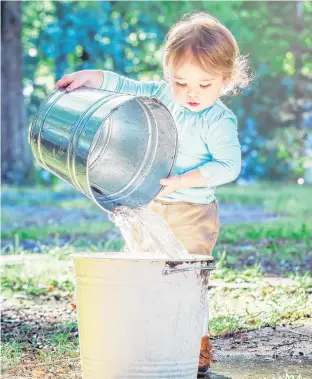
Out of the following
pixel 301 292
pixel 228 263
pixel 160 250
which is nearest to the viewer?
pixel 160 250

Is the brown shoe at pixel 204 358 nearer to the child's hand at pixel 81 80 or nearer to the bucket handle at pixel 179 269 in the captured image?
the bucket handle at pixel 179 269

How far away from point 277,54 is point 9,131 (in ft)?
14.7

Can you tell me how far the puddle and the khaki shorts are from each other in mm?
471

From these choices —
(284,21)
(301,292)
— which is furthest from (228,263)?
(284,21)

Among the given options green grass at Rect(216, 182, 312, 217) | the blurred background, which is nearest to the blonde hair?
green grass at Rect(216, 182, 312, 217)

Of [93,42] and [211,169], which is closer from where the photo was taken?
[211,169]

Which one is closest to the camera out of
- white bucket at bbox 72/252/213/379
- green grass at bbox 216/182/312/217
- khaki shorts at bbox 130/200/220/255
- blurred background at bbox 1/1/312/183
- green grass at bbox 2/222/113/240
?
white bucket at bbox 72/252/213/379

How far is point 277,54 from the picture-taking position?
14.7 meters

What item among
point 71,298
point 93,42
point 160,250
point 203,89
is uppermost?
point 93,42

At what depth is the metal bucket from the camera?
363cm

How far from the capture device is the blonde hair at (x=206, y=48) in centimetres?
365

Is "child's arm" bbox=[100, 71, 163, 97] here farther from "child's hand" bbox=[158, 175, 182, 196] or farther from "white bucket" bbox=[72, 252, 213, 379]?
"white bucket" bbox=[72, 252, 213, 379]

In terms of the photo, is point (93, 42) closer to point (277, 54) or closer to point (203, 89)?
point (277, 54)

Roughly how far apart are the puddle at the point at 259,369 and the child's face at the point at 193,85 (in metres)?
1.05
